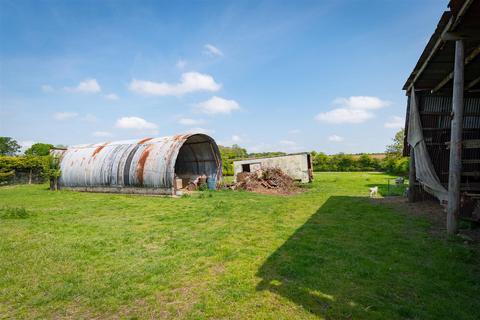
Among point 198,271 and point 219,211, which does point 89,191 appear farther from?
point 198,271

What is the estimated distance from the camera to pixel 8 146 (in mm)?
56594

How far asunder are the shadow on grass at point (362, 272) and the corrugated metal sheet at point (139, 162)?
10.8 metres

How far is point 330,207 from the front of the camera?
11.1m

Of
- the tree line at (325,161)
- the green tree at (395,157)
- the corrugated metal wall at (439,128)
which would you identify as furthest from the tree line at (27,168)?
the green tree at (395,157)

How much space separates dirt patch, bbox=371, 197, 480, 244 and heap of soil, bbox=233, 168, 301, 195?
253 inches

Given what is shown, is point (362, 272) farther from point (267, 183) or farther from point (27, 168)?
point (27, 168)

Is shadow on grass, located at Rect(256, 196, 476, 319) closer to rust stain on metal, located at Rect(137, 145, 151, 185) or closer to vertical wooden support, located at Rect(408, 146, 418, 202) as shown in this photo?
vertical wooden support, located at Rect(408, 146, 418, 202)

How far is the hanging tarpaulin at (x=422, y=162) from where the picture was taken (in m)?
→ 7.91

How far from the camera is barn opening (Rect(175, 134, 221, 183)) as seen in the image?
20016 mm

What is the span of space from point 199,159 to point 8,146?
57.0m

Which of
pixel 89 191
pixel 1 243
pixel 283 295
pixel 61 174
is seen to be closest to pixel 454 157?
pixel 283 295

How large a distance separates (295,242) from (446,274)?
2890 mm

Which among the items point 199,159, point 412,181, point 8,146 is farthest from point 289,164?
point 8,146

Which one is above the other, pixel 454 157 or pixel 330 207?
pixel 454 157
